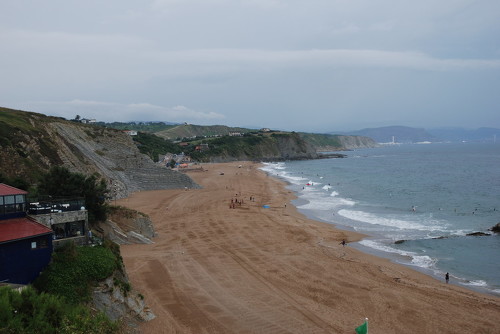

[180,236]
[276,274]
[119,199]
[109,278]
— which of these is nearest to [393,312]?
[276,274]

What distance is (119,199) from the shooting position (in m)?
46.3

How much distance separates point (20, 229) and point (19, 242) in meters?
0.73

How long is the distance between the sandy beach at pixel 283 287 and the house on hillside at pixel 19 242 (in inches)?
187

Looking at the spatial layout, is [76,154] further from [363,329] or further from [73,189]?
[363,329]

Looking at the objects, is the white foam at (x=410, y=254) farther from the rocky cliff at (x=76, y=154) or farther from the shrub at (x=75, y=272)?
the rocky cliff at (x=76, y=154)

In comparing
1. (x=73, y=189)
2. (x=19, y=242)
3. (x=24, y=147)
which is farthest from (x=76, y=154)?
(x=19, y=242)

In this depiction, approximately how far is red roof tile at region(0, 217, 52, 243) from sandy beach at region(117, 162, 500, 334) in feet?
17.9

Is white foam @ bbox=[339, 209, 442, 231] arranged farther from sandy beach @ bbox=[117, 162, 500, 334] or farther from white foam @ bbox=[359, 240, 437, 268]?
white foam @ bbox=[359, 240, 437, 268]

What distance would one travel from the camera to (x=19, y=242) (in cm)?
1378

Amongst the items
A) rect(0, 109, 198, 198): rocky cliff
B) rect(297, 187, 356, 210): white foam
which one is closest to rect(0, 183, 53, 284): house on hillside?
rect(0, 109, 198, 198): rocky cliff

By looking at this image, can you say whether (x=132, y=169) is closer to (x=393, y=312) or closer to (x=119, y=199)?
(x=119, y=199)

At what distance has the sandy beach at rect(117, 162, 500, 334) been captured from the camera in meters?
16.8

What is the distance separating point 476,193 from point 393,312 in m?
45.9

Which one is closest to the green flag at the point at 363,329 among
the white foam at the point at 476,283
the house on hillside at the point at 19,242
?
the white foam at the point at 476,283
